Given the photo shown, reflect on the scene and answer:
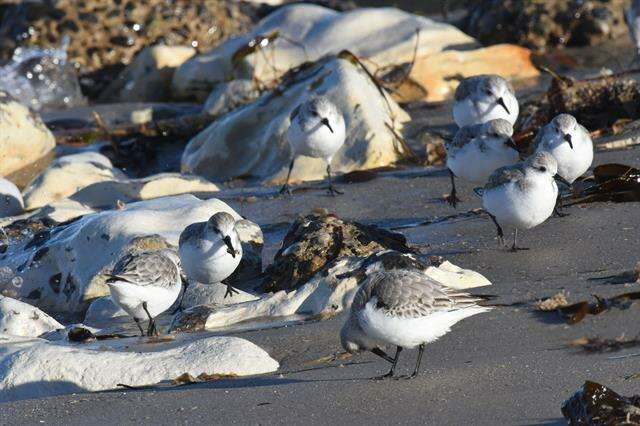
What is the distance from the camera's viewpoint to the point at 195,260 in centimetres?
666

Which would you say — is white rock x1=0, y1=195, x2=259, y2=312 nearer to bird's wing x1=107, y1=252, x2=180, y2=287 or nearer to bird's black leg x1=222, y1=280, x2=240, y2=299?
bird's black leg x1=222, y1=280, x2=240, y2=299

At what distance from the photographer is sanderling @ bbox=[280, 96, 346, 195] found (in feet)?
29.7

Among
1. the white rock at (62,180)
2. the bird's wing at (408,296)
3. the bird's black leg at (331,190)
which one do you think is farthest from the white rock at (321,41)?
the bird's wing at (408,296)

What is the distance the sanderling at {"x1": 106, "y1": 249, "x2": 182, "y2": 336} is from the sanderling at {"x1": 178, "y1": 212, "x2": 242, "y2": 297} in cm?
18

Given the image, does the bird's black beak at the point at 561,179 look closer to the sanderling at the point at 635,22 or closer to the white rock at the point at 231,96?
the white rock at the point at 231,96

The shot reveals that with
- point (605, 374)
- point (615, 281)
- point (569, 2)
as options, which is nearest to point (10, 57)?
point (569, 2)

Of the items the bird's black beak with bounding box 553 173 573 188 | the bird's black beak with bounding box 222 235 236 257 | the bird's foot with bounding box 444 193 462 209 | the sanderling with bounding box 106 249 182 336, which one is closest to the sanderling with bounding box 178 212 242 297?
the bird's black beak with bounding box 222 235 236 257

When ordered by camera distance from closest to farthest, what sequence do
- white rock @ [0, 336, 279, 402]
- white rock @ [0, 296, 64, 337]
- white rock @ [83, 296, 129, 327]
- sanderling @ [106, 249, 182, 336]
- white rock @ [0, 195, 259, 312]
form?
1. white rock @ [0, 336, 279, 402]
2. sanderling @ [106, 249, 182, 336]
3. white rock @ [0, 296, 64, 337]
4. white rock @ [83, 296, 129, 327]
5. white rock @ [0, 195, 259, 312]

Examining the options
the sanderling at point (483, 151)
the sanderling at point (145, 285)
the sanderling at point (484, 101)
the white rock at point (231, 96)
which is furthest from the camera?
the white rock at point (231, 96)

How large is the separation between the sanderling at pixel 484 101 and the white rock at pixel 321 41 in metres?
2.86

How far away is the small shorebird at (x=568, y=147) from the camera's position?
7.59 metres

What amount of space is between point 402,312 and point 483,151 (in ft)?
11.2

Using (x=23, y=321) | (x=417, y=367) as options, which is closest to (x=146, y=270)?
(x=23, y=321)

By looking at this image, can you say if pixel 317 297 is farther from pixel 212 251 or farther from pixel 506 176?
pixel 506 176
